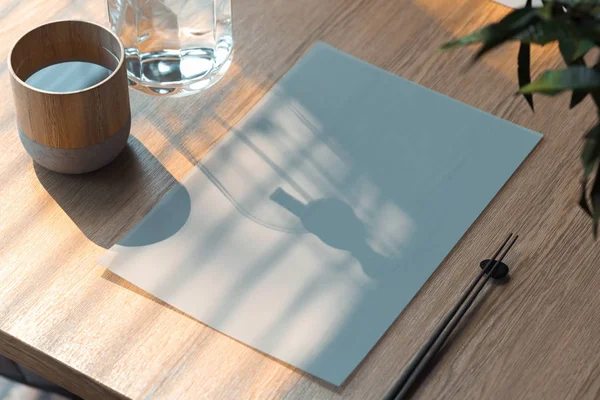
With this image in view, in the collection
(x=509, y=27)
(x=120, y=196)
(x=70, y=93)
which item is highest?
(x=509, y=27)

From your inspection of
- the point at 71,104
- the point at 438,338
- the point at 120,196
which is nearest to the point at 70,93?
the point at 71,104

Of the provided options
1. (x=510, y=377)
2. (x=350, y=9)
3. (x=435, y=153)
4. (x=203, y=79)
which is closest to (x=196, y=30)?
(x=203, y=79)

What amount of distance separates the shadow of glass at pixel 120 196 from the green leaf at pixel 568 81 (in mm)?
512

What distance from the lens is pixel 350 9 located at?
3.69 ft

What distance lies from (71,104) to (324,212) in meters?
0.29

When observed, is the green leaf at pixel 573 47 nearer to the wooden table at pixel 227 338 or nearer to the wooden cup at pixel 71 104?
the wooden table at pixel 227 338

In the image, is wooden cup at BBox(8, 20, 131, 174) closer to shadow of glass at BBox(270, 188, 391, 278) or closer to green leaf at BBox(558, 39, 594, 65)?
shadow of glass at BBox(270, 188, 391, 278)

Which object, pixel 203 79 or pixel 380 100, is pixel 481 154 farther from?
pixel 203 79

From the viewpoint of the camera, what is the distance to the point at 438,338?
0.80 meters

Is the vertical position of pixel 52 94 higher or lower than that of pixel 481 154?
lower

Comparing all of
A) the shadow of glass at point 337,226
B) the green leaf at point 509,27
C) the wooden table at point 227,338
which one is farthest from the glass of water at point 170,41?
the green leaf at point 509,27

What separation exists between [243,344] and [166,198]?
0.20 meters

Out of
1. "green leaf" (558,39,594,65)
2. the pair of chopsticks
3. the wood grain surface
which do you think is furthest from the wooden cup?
"green leaf" (558,39,594,65)

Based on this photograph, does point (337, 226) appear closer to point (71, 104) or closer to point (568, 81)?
point (71, 104)
